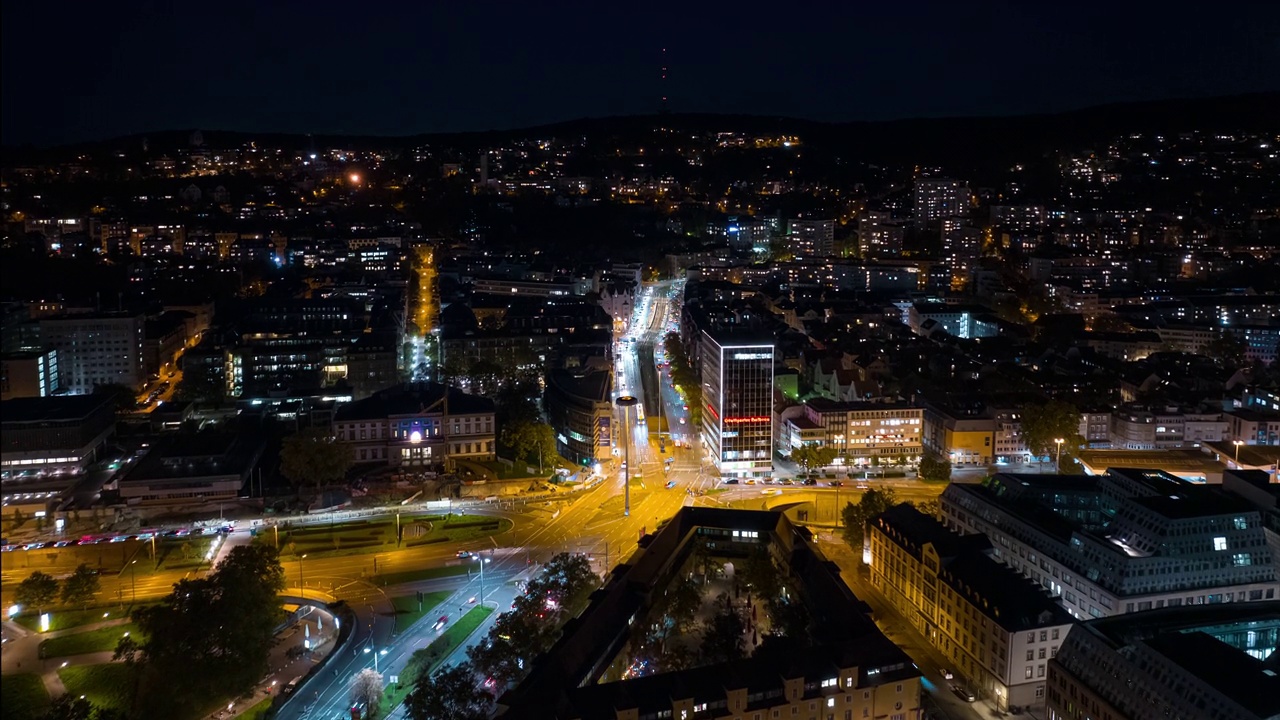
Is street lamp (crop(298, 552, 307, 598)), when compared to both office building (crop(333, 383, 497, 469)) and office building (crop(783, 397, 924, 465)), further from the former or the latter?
office building (crop(783, 397, 924, 465))

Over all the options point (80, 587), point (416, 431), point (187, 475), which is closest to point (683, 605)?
point (80, 587)

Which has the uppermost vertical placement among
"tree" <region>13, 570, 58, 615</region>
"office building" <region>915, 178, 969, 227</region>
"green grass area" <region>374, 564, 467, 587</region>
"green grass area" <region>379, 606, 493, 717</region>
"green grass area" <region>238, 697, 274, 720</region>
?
"office building" <region>915, 178, 969, 227</region>

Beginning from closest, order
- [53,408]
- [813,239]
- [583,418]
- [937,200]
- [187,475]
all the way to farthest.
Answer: [187,475] < [53,408] < [583,418] < [813,239] < [937,200]

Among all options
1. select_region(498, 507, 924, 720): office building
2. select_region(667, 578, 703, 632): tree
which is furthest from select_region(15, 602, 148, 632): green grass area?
select_region(667, 578, 703, 632): tree

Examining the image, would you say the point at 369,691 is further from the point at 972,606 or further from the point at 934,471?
the point at 934,471

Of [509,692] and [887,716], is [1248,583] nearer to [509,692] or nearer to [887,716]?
[887,716]
